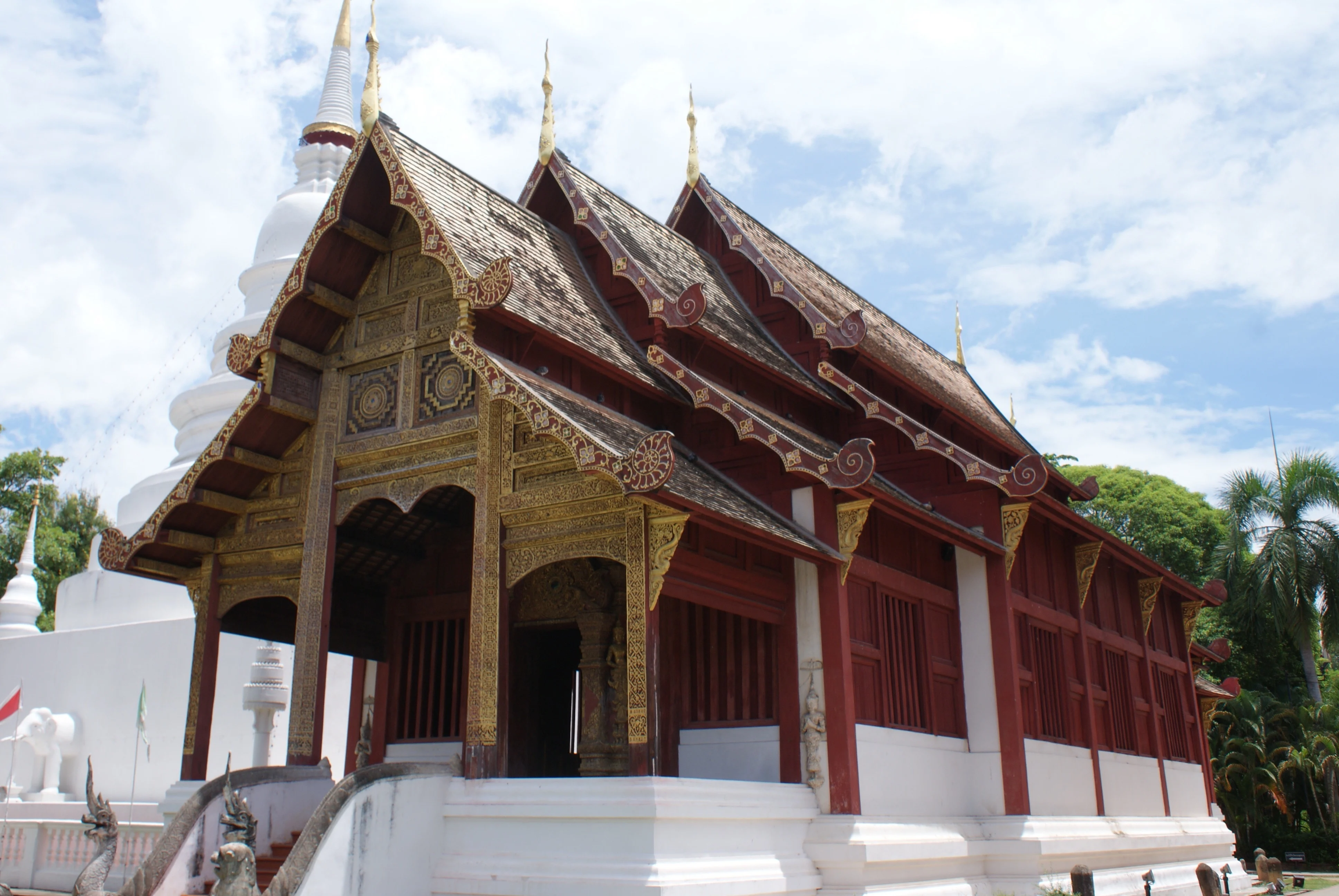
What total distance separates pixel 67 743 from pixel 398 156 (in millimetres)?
15018

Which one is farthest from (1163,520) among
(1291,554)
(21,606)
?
(21,606)

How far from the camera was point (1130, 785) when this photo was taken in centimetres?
1488

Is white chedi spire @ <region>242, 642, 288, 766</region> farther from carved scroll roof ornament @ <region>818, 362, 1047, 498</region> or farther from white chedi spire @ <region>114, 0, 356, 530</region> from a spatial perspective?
carved scroll roof ornament @ <region>818, 362, 1047, 498</region>

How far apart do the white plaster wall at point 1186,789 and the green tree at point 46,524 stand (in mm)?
27052

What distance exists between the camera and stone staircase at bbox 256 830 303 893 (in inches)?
358

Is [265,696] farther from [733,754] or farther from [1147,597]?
[1147,597]

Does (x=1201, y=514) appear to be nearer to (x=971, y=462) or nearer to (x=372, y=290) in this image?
(x=971, y=462)

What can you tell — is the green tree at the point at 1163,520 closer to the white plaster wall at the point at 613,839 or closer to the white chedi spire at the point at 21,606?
the white chedi spire at the point at 21,606

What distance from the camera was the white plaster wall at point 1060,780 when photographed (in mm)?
12016

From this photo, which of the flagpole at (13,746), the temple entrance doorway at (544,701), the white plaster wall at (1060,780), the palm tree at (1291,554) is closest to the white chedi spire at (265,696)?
the flagpole at (13,746)

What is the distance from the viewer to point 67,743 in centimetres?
2028

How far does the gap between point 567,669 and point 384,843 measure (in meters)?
4.91

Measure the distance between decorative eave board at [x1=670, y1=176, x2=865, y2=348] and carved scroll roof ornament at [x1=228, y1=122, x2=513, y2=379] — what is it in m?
4.13

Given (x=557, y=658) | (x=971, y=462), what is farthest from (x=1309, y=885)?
(x=557, y=658)
